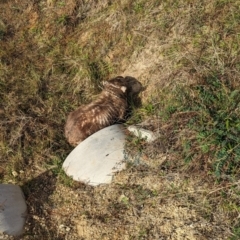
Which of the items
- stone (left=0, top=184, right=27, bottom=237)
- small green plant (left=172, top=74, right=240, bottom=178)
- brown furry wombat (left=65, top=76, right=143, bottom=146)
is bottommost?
stone (left=0, top=184, right=27, bottom=237)

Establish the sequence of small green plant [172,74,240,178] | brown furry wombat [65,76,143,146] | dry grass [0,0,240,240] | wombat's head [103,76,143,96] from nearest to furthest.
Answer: small green plant [172,74,240,178] < dry grass [0,0,240,240] < brown furry wombat [65,76,143,146] < wombat's head [103,76,143,96]

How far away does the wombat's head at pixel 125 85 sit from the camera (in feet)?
17.7

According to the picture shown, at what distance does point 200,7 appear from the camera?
5.42 meters

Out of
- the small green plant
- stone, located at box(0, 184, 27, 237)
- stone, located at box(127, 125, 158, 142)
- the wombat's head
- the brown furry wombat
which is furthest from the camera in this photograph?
the wombat's head

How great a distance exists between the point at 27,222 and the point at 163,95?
2.49m

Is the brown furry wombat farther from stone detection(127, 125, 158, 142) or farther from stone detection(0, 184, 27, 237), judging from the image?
stone detection(0, 184, 27, 237)

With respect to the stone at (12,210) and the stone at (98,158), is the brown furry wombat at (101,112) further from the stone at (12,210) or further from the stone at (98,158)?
the stone at (12,210)

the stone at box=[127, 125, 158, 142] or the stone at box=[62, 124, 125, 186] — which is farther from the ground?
the stone at box=[127, 125, 158, 142]

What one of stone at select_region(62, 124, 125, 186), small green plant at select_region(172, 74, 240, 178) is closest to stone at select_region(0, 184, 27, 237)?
stone at select_region(62, 124, 125, 186)

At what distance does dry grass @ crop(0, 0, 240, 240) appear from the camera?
161 inches

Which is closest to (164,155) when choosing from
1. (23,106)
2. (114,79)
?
(114,79)

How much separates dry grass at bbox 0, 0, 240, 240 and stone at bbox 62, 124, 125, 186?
0.13 metres

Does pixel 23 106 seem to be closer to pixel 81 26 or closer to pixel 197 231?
pixel 81 26

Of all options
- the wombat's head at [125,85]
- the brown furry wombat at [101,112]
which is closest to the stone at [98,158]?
the brown furry wombat at [101,112]
